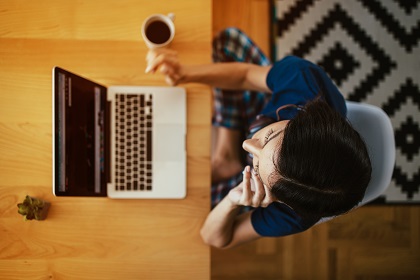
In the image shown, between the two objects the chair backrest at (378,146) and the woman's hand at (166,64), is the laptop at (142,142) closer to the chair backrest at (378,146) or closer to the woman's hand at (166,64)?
the woman's hand at (166,64)

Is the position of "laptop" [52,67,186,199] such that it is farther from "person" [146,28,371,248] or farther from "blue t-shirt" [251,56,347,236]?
"blue t-shirt" [251,56,347,236]

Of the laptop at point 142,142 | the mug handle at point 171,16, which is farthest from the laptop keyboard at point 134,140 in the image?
the mug handle at point 171,16

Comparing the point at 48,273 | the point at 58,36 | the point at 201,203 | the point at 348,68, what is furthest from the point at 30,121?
the point at 348,68

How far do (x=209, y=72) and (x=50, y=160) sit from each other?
0.49 m

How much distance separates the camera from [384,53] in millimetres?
1722

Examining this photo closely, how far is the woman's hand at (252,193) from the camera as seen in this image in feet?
2.81

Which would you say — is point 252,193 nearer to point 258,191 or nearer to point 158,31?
point 258,191

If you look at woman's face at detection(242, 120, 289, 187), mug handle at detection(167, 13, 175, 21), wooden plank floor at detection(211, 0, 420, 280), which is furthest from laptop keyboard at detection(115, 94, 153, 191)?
wooden plank floor at detection(211, 0, 420, 280)

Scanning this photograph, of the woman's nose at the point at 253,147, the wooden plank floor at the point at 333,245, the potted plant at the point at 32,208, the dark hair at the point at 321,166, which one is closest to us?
the dark hair at the point at 321,166

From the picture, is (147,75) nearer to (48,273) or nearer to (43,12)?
(43,12)

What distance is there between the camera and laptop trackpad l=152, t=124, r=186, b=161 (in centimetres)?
102

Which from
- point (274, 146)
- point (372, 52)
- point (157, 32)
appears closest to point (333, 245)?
point (372, 52)

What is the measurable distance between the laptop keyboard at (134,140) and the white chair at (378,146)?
1.62 ft

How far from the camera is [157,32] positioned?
38.6 inches
